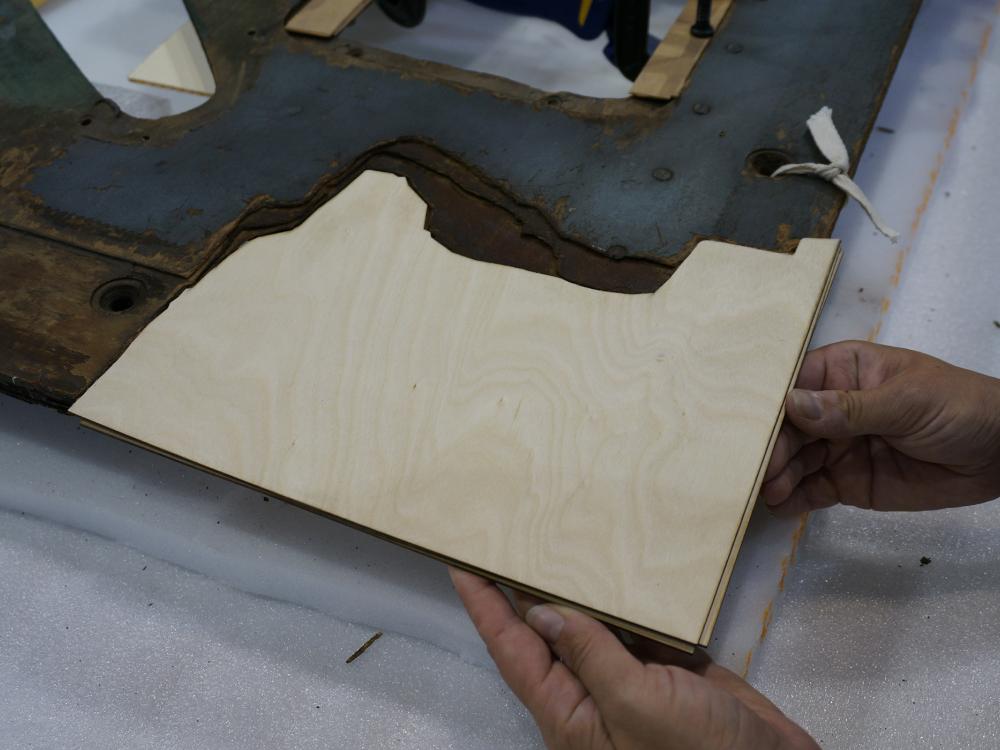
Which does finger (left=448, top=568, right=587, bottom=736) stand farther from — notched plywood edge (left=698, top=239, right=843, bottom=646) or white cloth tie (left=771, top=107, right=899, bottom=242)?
white cloth tie (left=771, top=107, right=899, bottom=242)

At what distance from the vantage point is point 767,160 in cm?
133

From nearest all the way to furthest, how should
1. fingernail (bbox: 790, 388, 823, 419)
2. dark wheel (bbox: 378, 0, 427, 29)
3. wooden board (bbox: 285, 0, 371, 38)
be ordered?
fingernail (bbox: 790, 388, 823, 419), wooden board (bbox: 285, 0, 371, 38), dark wheel (bbox: 378, 0, 427, 29)

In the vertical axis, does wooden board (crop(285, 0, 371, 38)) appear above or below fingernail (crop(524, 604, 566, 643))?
above

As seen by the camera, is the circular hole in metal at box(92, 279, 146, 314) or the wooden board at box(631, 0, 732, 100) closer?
the circular hole in metal at box(92, 279, 146, 314)

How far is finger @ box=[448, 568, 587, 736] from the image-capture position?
98 cm

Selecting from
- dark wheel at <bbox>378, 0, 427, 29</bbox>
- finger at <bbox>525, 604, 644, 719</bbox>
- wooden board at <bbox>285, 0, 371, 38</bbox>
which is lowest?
finger at <bbox>525, 604, 644, 719</bbox>

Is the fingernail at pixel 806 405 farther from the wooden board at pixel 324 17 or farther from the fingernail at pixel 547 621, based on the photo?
the wooden board at pixel 324 17

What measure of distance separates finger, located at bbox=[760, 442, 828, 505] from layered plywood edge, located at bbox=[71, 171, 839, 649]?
175 mm

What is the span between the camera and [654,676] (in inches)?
36.7

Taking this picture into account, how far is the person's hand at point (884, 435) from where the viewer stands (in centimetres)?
107

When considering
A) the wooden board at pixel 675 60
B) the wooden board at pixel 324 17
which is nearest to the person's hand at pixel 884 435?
the wooden board at pixel 675 60

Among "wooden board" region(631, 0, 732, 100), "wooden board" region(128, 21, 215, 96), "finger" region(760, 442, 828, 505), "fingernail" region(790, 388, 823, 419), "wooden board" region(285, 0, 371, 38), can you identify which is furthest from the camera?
"wooden board" region(128, 21, 215, 96)

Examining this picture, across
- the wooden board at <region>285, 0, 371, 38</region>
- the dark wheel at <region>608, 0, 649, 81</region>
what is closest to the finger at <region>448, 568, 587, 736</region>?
the wooden board at <region>285, 0, 371, 38</region>

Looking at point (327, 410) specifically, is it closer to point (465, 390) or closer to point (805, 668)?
point (465, 390)
